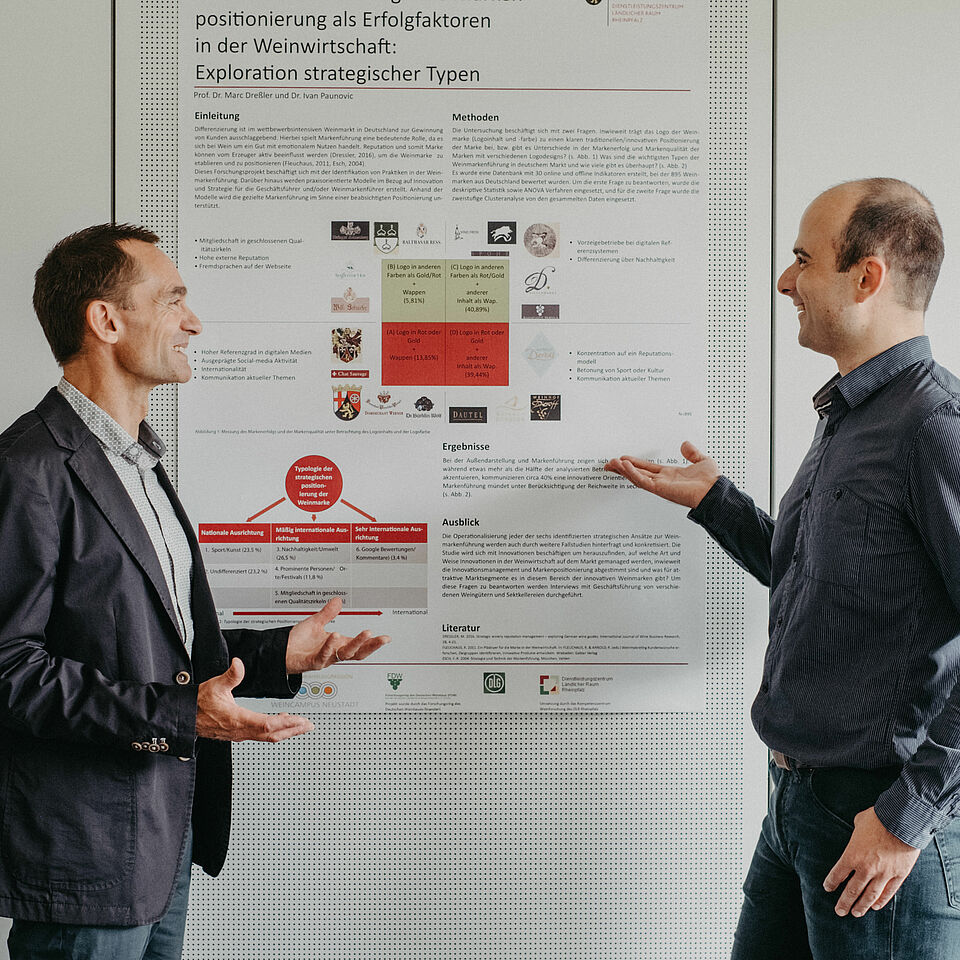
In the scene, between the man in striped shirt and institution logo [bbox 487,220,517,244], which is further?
institution logo [bbox 487,220,517,244]

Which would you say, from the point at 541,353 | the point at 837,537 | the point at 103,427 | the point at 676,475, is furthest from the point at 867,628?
the point at 103,427

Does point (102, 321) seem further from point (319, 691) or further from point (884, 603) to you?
point (884, 603)

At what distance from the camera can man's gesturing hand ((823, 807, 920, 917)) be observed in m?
1.48

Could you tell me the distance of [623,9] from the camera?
2320 mm

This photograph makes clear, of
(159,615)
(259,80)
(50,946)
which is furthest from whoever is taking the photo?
(259,80)

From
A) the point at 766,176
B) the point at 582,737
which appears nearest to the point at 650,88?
the point at 766,176

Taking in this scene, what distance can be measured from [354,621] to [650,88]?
1572 mm

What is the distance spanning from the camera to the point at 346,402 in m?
2.34

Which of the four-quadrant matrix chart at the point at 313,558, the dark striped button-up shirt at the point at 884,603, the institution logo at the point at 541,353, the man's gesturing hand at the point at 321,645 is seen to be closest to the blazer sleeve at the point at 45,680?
the man's gesturing hand at the point at 321,645

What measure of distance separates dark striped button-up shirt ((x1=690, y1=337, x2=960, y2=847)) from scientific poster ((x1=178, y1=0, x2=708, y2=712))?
A: 677 millimetres

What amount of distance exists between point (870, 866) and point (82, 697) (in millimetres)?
1329

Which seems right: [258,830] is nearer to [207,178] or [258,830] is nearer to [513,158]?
[207,178]

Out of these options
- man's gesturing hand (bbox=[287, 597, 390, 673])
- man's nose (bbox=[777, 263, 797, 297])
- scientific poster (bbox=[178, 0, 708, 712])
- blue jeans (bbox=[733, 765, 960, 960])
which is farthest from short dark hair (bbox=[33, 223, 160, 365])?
blue jeans (bbox=[733, 765, 960, 960])

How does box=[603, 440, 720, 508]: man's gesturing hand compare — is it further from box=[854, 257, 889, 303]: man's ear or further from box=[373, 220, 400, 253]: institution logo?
box=[373, 220, 400, 253]: institution logo
